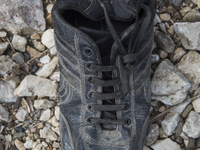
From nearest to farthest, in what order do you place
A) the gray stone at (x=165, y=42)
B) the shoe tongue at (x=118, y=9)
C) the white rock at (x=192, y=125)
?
the shoe tongue at (x=118, y=9), the white rock at (x=192, y=125), the gray stone at (x=165, y=42)

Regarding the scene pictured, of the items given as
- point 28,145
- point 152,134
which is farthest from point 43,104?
point 152,134

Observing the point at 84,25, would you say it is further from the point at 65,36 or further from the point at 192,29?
the point at 192,29

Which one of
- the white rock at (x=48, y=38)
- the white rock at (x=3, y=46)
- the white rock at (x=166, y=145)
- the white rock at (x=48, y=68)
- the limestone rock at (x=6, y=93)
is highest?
the white rock at (x=48, y=38)

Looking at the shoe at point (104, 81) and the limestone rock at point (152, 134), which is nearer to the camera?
the shoe at point (104, 81)

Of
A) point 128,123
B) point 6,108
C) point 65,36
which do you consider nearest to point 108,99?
point 128,123

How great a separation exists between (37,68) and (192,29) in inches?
53.2

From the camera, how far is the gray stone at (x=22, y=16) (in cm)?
162

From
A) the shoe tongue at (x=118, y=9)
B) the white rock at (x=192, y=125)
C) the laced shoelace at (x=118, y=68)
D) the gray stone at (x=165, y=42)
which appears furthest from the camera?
the gray stone at (x=165, y=42)

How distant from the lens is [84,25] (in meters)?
1.48

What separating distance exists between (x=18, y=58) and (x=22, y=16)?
356 millimetres

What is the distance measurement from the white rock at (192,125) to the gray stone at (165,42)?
1.82ft

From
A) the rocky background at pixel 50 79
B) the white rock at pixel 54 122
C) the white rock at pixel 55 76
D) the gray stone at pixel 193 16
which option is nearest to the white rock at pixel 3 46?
the rocky background at pixel 50 79

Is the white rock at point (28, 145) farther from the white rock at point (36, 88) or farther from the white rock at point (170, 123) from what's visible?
the white rock at point (170, 123)

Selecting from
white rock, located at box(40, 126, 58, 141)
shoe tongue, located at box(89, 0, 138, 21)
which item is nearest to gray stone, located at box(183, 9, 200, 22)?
shoe tongue, located at box(89, 0, 138, 21)
